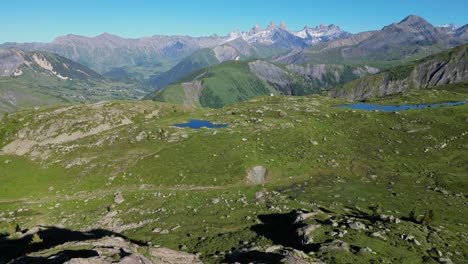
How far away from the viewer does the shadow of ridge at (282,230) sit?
32.8m

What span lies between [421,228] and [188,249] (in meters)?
25.9

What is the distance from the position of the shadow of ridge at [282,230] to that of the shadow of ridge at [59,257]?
17.9 m

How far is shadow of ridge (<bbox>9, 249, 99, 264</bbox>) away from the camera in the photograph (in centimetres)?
2509

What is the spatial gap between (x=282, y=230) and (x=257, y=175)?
1097 inches

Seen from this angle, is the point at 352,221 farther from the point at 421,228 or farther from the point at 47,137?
the point at 47,137

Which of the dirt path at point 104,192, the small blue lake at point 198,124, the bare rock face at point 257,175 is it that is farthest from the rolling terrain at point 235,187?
the small blue lake at point 198,124

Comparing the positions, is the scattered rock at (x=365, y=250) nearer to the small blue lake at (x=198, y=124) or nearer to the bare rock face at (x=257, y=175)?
the bare rock face at (x=257, y=175)

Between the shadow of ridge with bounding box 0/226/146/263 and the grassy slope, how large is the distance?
308 cm

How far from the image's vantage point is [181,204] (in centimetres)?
5262

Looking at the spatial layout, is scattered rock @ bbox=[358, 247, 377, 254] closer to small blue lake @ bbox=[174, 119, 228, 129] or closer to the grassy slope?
the grassy slope

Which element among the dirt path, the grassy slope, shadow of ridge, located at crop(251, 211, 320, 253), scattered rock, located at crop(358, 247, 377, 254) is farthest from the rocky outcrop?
the dirt path

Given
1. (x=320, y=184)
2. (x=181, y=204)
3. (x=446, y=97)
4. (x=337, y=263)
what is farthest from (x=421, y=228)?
(x=446, y=97)

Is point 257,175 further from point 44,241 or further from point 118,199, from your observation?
point 44,241

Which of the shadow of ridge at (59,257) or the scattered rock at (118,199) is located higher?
the shadow of ridge at (59,257)
